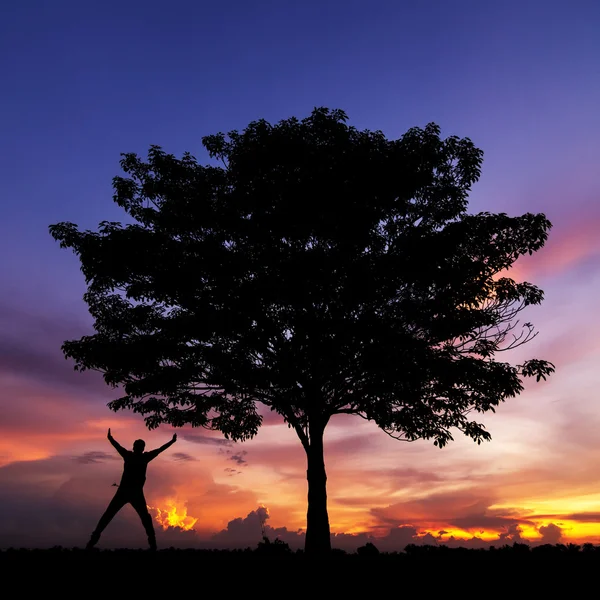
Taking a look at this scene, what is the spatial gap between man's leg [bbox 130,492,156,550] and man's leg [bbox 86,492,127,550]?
0.38m

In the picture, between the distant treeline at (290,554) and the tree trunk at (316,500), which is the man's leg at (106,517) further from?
the tree trunk at (316,500)

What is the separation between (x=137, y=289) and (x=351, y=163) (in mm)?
9339

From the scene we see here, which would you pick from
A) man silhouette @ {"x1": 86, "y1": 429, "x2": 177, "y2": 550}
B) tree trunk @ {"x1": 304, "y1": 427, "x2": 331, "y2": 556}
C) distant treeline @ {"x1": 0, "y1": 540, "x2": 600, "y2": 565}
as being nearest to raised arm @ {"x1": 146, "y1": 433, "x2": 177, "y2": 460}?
man silhouette @ {"x1": 86, "y1": 429, "x2": 177, "y2": 550}

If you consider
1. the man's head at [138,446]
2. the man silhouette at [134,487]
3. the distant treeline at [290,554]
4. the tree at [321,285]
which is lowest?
the distant treeline at [290,554]

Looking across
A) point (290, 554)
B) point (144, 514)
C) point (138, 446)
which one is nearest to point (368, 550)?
point (290, 554)

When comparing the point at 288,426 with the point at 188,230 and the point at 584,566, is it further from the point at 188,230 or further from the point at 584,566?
the point at 584,566

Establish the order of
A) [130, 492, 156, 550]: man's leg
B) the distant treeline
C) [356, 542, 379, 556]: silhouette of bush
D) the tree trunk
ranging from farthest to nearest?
the tree trunk
[356, 542, 379, 556]: silhouette of bush
[130, 492, 156, 550]: man's leg
the distant treeline

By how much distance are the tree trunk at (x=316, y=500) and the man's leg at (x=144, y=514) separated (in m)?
6.38

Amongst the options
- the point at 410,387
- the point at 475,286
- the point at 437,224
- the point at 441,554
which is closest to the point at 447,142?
the point at 437,224

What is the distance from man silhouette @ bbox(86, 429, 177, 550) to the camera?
1580cm

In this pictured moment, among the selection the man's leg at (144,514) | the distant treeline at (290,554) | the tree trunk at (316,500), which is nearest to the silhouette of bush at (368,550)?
the distant treeline at (290,554)

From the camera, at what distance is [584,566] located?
525 inches

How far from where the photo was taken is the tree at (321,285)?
20.9m

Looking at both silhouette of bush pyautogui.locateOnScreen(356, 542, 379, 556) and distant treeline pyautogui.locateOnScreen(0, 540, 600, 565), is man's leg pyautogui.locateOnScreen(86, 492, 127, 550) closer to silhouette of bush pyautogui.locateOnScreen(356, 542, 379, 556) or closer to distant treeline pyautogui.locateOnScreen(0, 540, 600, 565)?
distant treeline pyautogui.locateOnScreen(0, 540, 600, 565)
